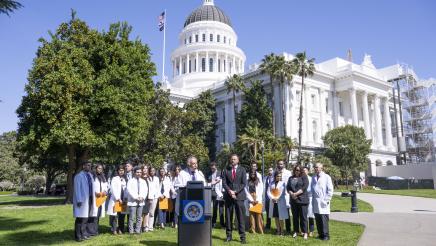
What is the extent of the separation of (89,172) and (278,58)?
39.8m

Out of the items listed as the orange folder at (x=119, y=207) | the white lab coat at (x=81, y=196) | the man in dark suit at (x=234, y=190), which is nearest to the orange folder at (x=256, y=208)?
the man in dark suit at (x=234, y=190)

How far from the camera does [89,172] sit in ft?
34.3

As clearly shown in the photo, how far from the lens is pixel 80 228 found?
32.0ft

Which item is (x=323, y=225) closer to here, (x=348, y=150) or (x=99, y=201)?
(x=99, y=201)

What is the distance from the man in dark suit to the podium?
1.07 m

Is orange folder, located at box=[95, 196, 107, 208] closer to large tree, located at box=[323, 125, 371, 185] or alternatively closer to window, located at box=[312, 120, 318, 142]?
large tree, located at box=[323, 125, 371, 185]

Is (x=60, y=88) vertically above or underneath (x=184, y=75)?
underneath

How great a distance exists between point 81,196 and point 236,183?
165 inches

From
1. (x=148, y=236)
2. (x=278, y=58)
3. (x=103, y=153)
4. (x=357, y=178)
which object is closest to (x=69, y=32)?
(x=103, y=153)

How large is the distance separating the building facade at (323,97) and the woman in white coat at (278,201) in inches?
1562

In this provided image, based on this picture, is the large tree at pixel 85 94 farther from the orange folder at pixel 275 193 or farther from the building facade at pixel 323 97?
the building facade at pixel 323 97

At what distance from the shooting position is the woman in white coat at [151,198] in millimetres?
11148

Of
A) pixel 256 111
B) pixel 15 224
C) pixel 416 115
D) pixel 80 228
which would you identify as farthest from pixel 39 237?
pixel 416 115

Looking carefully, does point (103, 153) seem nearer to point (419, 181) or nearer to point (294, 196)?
point (294, 196)
